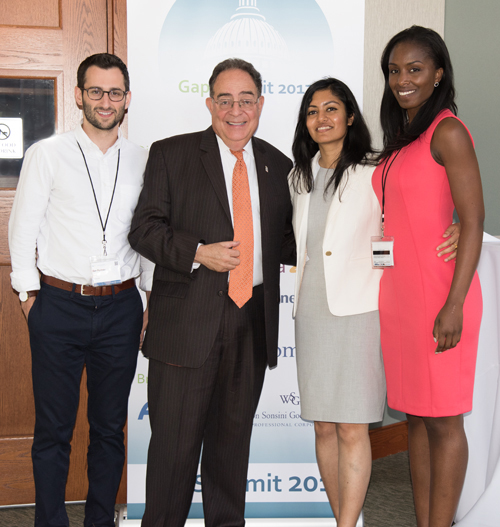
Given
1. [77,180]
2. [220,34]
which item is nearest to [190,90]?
[220,34]

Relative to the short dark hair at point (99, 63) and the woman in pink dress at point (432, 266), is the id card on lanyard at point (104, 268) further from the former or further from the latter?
the woman in pink dress at point (432, 266)

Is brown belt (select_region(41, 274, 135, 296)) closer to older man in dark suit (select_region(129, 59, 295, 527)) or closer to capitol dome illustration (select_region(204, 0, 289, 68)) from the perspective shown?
older man in dark suit (select_region(129, 59, 295, 527))

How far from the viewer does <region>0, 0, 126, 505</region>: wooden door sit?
266 centimetres

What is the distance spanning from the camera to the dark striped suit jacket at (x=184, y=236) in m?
2.09

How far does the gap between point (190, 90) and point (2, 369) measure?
1715 millimetres

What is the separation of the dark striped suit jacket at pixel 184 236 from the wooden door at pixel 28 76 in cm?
89

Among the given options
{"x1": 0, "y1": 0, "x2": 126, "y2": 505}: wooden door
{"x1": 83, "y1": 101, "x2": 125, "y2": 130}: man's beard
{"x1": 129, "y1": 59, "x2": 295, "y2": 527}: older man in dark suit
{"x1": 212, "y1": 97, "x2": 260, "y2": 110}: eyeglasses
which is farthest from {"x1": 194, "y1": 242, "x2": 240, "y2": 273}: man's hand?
{"x1": 0, "y1": 0, "x2": 126, "y2": 505}: wooden door

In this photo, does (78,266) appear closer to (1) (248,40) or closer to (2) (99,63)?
(2) (99,63)

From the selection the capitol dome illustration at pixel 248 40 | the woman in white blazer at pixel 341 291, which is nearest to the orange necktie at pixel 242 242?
the woman in white blazer at pixel 341 291

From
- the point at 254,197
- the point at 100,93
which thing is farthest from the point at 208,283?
the point at 100,93

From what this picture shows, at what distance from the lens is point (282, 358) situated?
2721mm

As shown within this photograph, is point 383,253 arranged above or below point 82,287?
above

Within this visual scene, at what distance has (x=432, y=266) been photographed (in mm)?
1936

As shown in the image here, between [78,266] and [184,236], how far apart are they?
1.63 ft
